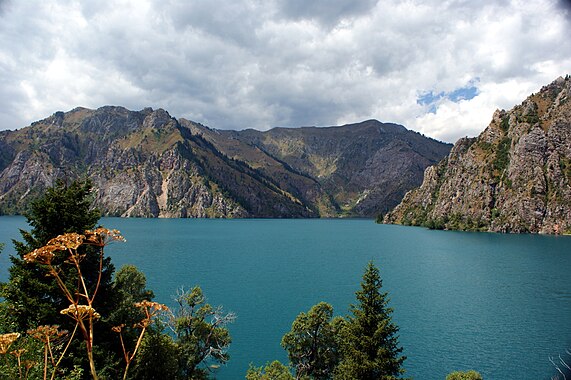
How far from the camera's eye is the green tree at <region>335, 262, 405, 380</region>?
2963cm

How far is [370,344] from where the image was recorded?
30.2 m

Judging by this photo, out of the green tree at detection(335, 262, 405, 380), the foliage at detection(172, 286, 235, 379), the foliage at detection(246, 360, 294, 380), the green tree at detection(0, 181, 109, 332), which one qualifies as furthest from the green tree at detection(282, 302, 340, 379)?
the green tree at detection(0, 181, 109, 332)

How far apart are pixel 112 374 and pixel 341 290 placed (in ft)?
192

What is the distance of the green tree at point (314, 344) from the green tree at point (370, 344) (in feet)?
18.0

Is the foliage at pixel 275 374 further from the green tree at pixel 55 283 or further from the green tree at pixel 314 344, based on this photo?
the green tree at pixel 55 283

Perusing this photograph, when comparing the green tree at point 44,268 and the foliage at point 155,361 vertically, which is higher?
the green tree at point 44,268

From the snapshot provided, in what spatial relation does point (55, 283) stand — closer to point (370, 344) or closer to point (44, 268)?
point (44, 268)

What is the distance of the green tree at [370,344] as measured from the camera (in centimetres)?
2963

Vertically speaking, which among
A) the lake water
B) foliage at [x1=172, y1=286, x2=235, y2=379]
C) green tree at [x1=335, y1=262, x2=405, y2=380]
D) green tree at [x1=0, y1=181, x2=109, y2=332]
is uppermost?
green tree at [x1=0, y1=181, x2=109, y2=332]

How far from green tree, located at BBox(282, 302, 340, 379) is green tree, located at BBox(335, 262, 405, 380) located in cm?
548

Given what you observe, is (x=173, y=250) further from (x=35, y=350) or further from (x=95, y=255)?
(x=35, y=350)

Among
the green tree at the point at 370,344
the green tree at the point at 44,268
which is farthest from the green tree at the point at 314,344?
the green tree at the point at 44,268

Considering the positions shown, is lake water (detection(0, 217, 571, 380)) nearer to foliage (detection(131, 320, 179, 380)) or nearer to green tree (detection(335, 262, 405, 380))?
foliage (detection(131, 320, 179, 380))

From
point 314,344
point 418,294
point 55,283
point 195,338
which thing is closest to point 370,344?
point 314,344
